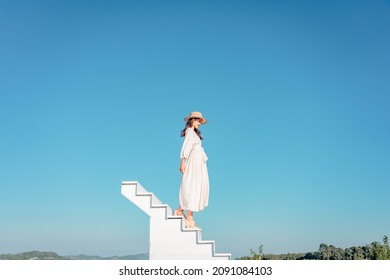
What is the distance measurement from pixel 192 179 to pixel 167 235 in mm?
1430

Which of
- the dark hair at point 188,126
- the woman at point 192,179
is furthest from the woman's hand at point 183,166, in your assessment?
the dark hair at point 188,126

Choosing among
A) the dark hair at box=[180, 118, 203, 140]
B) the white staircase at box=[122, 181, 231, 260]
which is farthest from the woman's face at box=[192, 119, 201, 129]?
the white staircase at box=[122, 181, 231, 260]

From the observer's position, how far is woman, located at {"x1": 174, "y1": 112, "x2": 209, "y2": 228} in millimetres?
9836

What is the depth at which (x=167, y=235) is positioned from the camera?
9.44 meters

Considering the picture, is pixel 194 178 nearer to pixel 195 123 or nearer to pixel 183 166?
pixel 183 166

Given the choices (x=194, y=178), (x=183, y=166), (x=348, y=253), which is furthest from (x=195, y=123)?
(x=348, y=253)

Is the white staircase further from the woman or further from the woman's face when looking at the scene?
the woman's face

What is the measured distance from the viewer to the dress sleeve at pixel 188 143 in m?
10.1

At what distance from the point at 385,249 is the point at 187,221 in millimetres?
6305

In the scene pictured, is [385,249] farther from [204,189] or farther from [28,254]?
[28,254]

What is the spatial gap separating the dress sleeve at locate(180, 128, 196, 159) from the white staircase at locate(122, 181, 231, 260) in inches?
48.9
